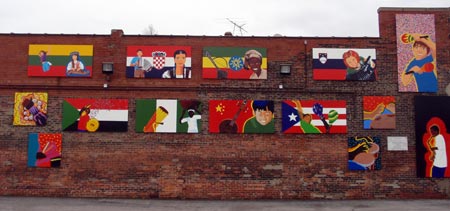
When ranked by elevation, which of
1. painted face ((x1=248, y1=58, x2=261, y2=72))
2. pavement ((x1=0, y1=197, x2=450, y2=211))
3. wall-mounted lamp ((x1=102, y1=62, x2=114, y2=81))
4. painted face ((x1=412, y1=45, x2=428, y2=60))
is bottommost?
pavement ((x1=0, y1=197, x2=450, y2=211))

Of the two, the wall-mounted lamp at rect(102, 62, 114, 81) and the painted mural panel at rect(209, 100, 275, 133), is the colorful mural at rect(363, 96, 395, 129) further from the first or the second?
the wall-mounted lamp at rect(102, 62, 114, 81)

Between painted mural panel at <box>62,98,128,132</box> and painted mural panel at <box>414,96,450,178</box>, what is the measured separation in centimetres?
960

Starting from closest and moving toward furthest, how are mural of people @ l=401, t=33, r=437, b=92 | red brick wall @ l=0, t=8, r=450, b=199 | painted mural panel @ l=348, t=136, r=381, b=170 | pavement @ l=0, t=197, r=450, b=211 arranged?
pavement @ l=0, t=197, r=450, b=211 < red brick wall @ l=0, t=8, r=450, b=199 < painted mural panel @ l=348, t=136, r=381, b=170 < mural of people @ l=401, t=33, r=437, b=92

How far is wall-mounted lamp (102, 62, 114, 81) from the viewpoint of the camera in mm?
15500

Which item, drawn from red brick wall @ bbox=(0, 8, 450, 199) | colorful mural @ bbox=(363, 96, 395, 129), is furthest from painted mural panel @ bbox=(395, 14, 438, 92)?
colorful mural @ bbox=(363, 96, 395, 129)

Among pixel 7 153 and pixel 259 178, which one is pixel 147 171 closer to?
pixel 259 178

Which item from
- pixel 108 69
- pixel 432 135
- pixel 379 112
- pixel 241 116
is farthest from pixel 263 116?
pixel 432 135

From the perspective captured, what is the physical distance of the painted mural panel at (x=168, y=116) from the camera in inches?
610

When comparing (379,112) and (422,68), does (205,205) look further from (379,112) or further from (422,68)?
(422,68)

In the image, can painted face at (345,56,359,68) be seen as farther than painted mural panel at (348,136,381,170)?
Yes

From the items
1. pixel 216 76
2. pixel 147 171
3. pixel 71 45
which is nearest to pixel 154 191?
pixel 147 171

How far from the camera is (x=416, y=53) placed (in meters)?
15.9

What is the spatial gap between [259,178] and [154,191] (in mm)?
3393

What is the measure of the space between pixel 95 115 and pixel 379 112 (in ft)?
30.4
